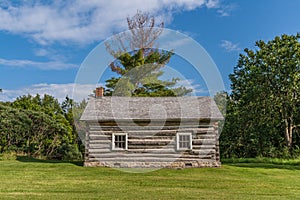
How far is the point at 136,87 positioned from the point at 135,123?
13028 mm

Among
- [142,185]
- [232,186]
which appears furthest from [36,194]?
[232,186]

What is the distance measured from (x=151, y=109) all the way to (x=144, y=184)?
6.77 metres

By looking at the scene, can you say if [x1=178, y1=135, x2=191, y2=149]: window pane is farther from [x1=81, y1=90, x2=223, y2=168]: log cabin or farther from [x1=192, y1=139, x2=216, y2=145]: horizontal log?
[x1=192, y1=139, x2=216, y2=145]: horizontal log

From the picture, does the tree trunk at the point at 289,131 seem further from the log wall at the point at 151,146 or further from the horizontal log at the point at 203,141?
the horizontal log at the point at 203,141

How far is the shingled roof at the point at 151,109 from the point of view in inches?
666

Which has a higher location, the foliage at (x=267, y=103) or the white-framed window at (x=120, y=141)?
the foliage at (x=267, y=103)

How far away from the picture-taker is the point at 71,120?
38.1 metres

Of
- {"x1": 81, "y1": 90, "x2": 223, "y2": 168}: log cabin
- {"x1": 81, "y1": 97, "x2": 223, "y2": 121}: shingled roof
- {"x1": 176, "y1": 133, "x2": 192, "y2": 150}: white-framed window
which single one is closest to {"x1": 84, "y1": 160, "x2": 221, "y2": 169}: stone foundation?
{"x1": 81, "y1": 90, "x2": 223, "y2": 168}: log cabin

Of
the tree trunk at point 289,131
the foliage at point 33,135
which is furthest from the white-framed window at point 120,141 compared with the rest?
the tree trunk at point 289,131

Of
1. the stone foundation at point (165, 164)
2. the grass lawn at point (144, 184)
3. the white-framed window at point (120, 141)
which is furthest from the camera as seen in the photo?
the white-framed window at point (120, 141)

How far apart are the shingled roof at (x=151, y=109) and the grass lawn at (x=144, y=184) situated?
2.85 meters

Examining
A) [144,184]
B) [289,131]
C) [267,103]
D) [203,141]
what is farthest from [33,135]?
[289,131]

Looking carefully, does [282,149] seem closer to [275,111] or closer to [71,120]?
[275,111]

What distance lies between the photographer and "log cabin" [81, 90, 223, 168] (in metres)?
16.9
